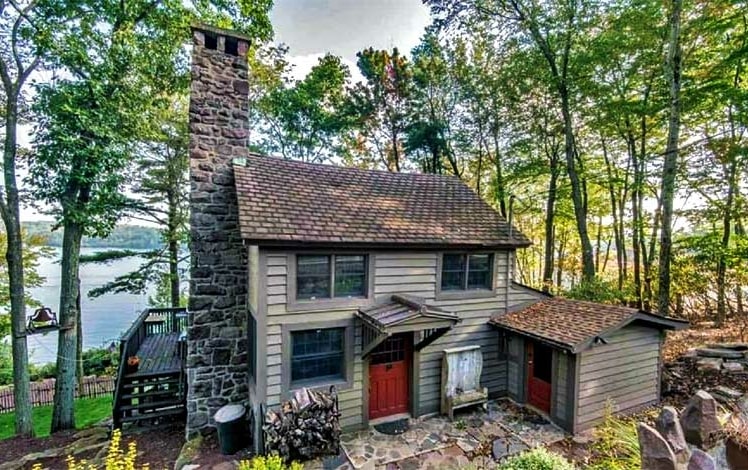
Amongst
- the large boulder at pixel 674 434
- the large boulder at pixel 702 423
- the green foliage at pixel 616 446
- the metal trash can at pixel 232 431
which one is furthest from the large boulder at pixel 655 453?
the metal trash can at pixel 232 431

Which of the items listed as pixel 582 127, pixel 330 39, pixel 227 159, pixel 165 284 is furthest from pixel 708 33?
pixel 165 284

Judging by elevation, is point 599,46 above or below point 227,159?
above

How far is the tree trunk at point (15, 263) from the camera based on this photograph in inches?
299

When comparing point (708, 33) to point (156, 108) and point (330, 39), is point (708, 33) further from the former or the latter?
point (156, 108)

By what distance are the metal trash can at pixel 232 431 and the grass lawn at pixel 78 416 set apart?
6.92 metres

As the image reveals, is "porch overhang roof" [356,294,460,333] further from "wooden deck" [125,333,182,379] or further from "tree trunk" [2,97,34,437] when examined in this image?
"tree trunk" [2,97,34,437]

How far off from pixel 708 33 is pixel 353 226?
10.4m

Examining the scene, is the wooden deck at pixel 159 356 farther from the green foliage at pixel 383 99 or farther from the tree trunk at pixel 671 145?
the tree trunk at pixel 671 145

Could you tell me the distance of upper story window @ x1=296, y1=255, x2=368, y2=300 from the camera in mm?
6266

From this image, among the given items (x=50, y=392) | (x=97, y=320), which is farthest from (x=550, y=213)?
(x=97, y=320)

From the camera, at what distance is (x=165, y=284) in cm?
1457

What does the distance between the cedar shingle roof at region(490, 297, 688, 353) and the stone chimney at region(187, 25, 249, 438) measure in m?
5.87

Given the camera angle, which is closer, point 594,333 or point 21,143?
point 594,333

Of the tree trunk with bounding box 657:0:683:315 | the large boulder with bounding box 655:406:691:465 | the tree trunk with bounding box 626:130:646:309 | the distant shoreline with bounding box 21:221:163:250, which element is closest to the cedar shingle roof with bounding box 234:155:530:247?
the tree trunk with bounding box 657:0:683:315
